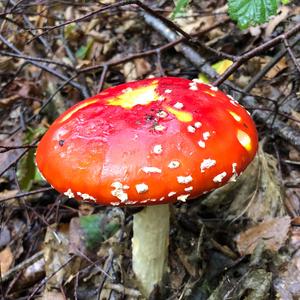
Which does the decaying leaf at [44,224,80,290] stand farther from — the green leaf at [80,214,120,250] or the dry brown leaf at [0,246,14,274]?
the dry brown leaf at [0,246,14,274]

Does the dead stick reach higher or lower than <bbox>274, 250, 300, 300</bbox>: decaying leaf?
higher

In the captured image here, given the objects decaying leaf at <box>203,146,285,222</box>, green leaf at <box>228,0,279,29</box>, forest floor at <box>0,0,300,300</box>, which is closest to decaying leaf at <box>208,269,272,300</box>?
forest floor at <box>0,0,300,300</box>

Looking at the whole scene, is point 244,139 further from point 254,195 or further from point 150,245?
point 254,195

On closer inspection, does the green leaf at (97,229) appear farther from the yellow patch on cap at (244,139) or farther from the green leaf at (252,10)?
the green leaf at (252,10)

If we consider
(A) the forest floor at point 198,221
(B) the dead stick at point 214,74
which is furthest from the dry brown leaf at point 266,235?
(B) the dead stick at point 214,74

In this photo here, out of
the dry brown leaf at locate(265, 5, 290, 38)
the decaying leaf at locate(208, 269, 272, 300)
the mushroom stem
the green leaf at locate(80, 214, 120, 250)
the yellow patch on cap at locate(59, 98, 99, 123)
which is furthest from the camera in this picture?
the dry brown leaf at locate(265, 5, 290, 38)

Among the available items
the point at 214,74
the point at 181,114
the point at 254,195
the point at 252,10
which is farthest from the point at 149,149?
the point at 214,74

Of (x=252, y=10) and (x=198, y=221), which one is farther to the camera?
(x=198, y=221)
